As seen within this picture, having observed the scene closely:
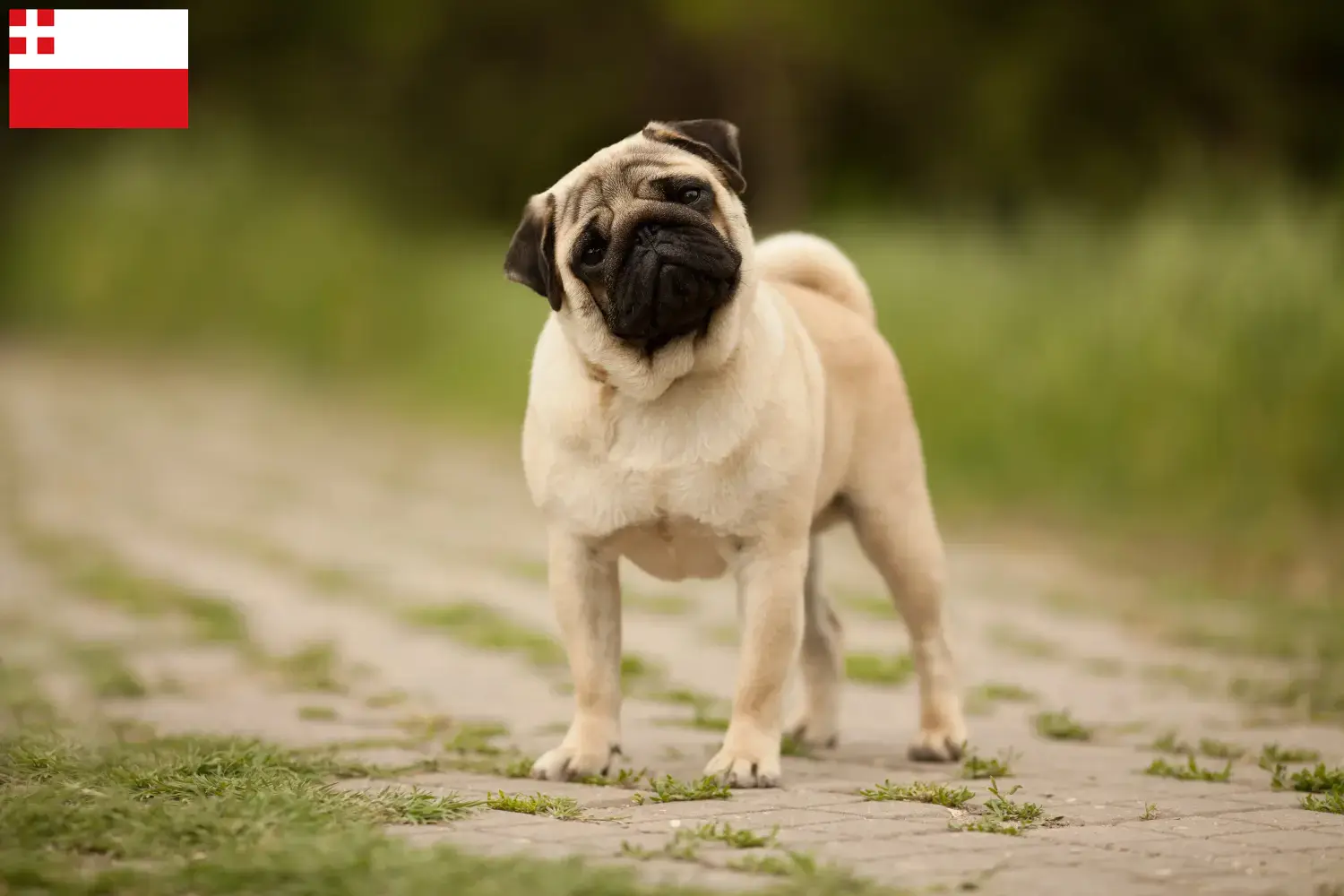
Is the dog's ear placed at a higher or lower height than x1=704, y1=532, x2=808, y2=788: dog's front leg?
higher

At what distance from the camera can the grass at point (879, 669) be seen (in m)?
7.12

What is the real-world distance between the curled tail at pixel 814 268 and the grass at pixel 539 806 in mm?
2157

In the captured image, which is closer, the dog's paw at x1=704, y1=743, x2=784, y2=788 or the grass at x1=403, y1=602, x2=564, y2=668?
the dog's paw at x1=704, y1=743, x2=784, y2=788

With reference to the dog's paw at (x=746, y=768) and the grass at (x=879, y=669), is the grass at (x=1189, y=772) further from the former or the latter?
the grass at (x=879, y=669)

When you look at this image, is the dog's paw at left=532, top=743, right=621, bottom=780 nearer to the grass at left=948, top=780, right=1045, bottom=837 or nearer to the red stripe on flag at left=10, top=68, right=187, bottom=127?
the grass at left=948, top=780, right=1045, bottom=837

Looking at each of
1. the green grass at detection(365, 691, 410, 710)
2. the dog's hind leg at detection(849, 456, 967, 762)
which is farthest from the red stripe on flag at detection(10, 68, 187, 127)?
the dog's hind leg at detection(849, 456, 967, 762)

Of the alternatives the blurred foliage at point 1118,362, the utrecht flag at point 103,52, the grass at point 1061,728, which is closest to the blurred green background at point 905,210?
the blurred foliage at point 1118,362

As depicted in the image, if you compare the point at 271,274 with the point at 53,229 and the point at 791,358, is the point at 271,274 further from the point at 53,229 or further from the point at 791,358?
the point at 791,358

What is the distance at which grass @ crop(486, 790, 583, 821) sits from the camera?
411 centimetres

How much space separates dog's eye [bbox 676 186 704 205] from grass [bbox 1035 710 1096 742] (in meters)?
2.38

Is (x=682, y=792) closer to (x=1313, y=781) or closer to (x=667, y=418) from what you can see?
(x=667, y=418)

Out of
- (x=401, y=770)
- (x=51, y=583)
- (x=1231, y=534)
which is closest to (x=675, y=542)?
(x=401, y=770)

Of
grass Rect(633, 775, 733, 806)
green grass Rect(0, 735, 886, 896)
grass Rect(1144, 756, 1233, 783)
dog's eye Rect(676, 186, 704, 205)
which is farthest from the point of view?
grass Rect(1144, 756, 1233, 783)

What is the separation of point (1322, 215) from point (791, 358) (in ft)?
24.2
